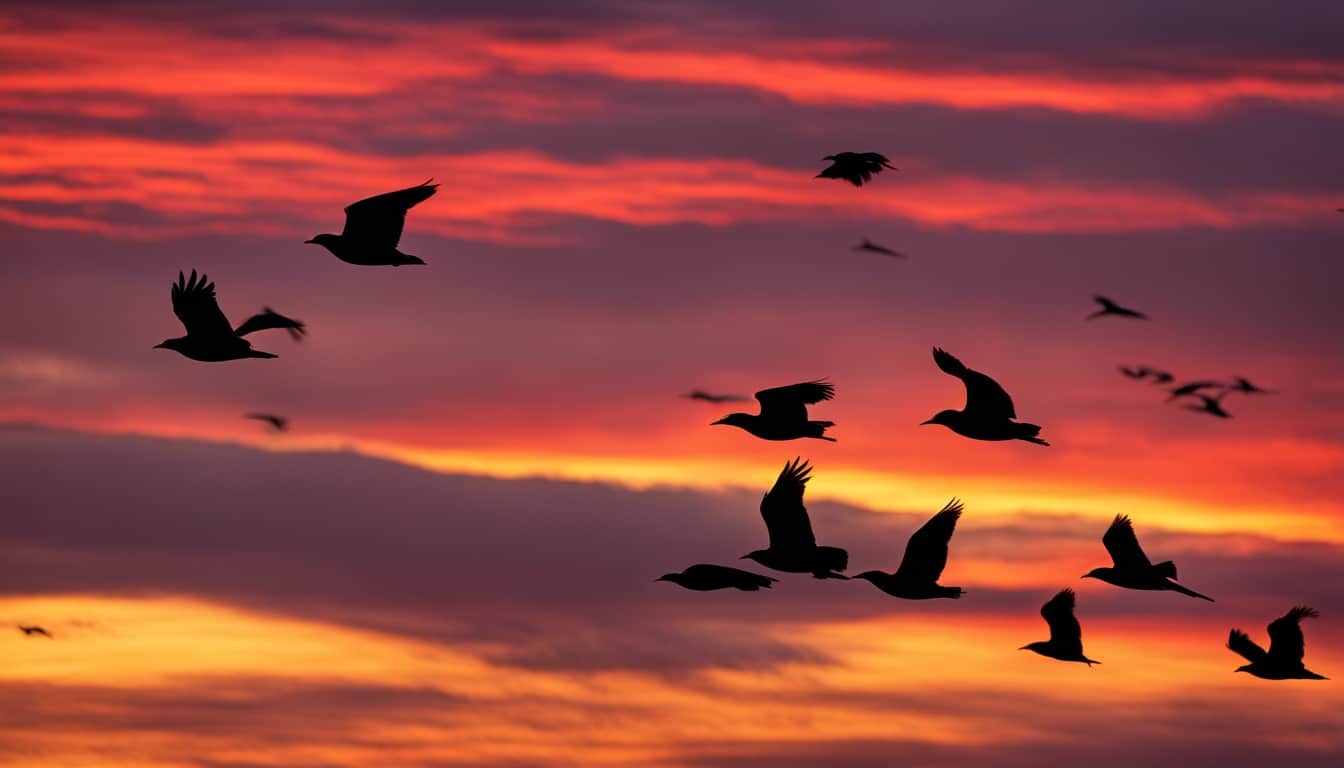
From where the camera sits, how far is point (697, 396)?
218ft

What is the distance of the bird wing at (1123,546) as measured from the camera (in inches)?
1954

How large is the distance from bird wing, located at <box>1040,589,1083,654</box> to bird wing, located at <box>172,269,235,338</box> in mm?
16983

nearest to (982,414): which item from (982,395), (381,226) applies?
(982,395)

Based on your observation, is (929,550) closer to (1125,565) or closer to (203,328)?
(1125,565)

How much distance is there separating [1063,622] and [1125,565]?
230cm

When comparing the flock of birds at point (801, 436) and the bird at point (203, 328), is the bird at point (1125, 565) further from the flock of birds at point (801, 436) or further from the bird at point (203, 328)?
the bird at point (203, 328)

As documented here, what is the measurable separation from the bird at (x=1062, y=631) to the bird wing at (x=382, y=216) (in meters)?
14.9

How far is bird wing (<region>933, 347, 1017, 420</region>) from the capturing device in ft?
157

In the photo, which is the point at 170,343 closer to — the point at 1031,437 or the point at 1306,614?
the point at 1031,437

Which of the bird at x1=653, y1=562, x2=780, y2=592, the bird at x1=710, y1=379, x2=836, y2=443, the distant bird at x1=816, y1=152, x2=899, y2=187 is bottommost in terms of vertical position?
the bird at x1=653, y1=562, x2=780, y2=592

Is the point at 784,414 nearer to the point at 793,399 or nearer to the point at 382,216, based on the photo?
the point at 793,399

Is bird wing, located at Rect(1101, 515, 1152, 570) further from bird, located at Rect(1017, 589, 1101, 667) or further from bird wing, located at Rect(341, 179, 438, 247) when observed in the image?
bird wing, located at Rect(341, 179, 438, 247)

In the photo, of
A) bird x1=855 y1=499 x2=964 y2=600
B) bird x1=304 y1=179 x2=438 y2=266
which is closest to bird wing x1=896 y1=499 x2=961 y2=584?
bird x1=855 y1=499 x2=964 y2=600

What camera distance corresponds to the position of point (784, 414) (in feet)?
162
